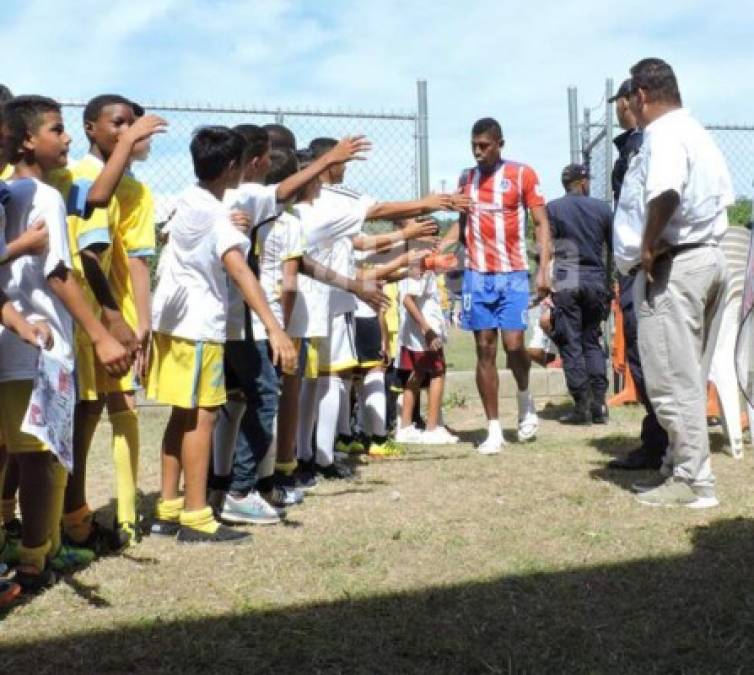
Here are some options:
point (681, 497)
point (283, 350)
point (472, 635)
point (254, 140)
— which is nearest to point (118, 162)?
point (283, 350)

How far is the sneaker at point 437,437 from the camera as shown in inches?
292

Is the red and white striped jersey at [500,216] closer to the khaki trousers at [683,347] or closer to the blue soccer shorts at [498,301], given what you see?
the blue soccer shorts at [498,301]

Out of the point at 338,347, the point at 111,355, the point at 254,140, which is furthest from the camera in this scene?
the point at 338,347

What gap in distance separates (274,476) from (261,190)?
1.56 m

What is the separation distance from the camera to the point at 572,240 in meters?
8.45

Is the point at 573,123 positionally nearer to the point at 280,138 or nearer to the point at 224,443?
the point at 280,138

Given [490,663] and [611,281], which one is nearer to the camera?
[490,663]

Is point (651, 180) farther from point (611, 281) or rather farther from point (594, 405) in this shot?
point (611, 281)

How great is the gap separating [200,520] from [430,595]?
1.24 meters

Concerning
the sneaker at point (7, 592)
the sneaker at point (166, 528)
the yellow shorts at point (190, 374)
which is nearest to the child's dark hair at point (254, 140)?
the yellow shorts at point (190, 374)

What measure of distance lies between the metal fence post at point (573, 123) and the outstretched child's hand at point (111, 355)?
22.6 feet

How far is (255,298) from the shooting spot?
417 centimetres

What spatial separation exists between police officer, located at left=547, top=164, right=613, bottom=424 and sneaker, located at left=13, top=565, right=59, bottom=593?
17.8 ft

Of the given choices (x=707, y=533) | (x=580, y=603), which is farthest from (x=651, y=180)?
(x=580, y=603)
